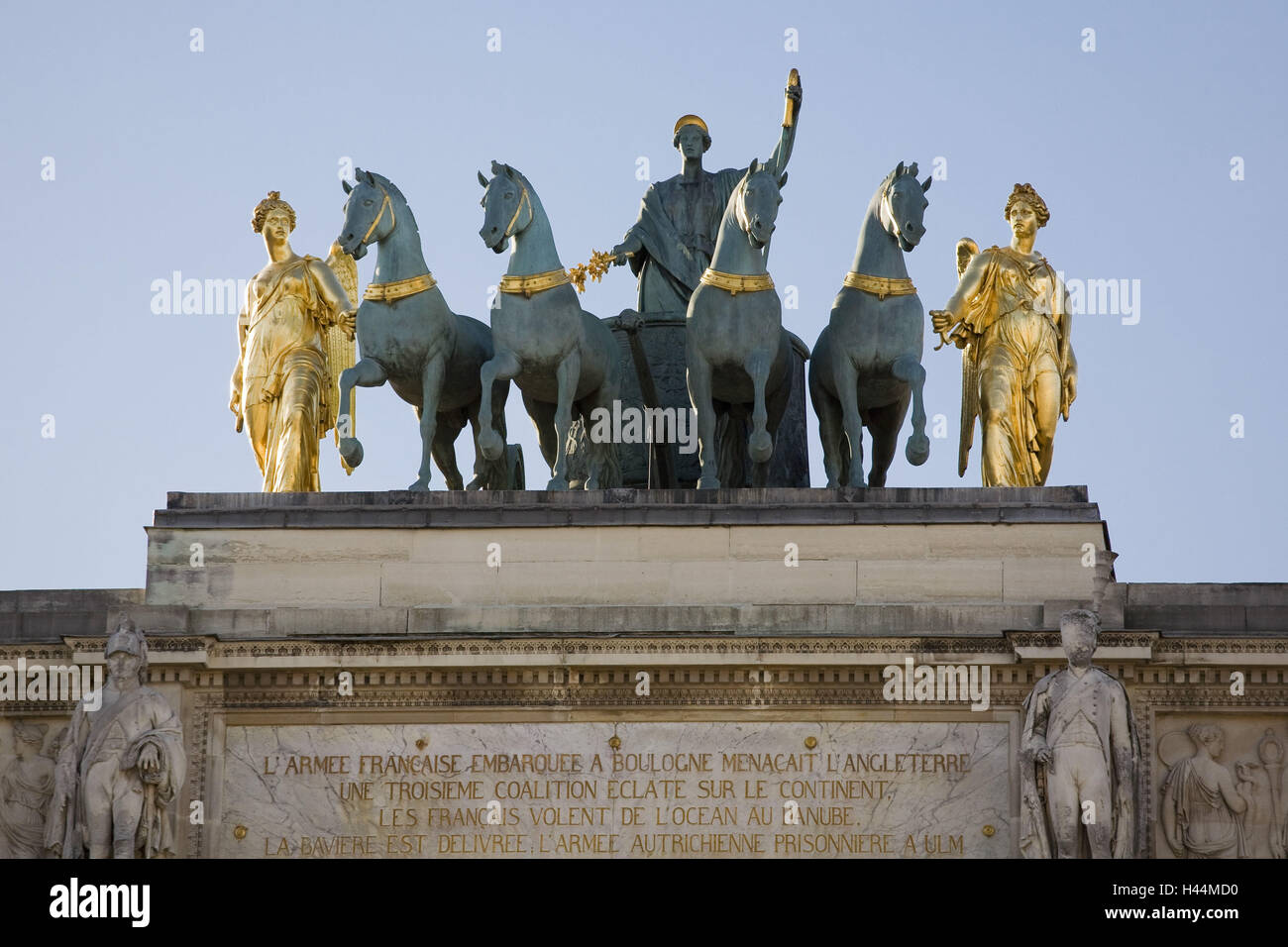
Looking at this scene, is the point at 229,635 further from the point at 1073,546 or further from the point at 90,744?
the point at 1073,546

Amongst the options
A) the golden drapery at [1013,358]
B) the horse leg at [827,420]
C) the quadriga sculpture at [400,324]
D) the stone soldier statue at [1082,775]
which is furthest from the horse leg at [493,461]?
the stone soldier statue at [1082,775]

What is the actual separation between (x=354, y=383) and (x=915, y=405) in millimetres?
Answer: 5229

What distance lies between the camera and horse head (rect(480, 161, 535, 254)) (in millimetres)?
36281

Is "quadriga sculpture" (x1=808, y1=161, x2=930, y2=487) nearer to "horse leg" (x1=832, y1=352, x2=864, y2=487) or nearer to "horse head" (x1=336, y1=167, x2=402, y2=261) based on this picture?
"horse leg" (x1=832, y1=352, x2=864, y2=487)

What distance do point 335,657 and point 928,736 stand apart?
17.0ft

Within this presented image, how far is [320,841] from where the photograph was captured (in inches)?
1319

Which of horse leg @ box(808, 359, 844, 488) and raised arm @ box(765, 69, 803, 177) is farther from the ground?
raised arm @ box(765, 69, 803, 177)

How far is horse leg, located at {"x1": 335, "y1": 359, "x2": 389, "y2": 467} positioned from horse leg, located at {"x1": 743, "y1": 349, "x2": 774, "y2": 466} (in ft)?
11.3

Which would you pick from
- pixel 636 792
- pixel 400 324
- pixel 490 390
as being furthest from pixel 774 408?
pixel 636 792

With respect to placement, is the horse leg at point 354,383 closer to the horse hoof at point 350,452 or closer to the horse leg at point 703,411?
Answer: the horse hoof at point 350,452

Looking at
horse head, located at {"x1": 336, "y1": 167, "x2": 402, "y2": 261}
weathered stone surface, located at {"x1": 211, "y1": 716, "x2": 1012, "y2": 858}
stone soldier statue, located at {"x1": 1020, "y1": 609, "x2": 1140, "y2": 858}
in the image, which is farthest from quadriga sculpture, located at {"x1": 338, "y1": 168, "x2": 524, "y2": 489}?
stone soldier statue, located at {"x1": 1020, "y1": 609, "x2": 1140, "y2": 858}

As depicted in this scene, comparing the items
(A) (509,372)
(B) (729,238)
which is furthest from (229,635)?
(B) (729,238)

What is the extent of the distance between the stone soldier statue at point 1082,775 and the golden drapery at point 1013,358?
4.57m
